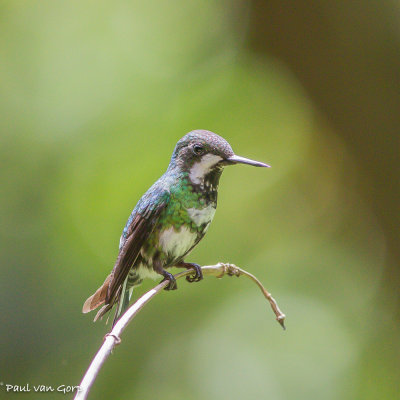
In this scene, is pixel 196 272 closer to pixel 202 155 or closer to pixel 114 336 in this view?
pixel 202 155

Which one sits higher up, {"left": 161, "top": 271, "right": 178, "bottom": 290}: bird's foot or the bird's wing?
the bird's wing

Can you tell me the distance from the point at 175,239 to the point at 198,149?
14.3 inches

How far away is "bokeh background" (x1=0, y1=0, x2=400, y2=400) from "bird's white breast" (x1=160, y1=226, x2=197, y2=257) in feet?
4.80

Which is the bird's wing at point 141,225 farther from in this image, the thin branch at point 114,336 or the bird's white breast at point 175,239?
the thin branch at point 114,336

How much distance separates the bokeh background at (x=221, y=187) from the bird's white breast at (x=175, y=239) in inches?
57.7

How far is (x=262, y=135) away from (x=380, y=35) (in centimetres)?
143

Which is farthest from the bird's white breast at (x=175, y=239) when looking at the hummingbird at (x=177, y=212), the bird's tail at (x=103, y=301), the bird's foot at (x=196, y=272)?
the bird's tail at (x=103, y=301)

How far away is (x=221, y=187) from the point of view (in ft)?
16.3

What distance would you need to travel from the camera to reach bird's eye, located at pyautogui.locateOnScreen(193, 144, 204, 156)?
2.38 meters

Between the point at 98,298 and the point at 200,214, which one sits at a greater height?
the point at 200,214

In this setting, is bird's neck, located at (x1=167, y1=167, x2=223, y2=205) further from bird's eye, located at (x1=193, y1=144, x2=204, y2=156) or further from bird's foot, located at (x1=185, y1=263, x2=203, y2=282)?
bird's foot, located at (x1=185, y1=263, x2=203, y2=282)

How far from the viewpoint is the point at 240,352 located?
4.68m

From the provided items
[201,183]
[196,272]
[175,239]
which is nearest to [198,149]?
[201,183]

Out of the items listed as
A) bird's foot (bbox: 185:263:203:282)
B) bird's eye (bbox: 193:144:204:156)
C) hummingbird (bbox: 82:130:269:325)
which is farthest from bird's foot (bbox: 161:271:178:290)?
bird's eye (bbox: 193:144:204:156)
